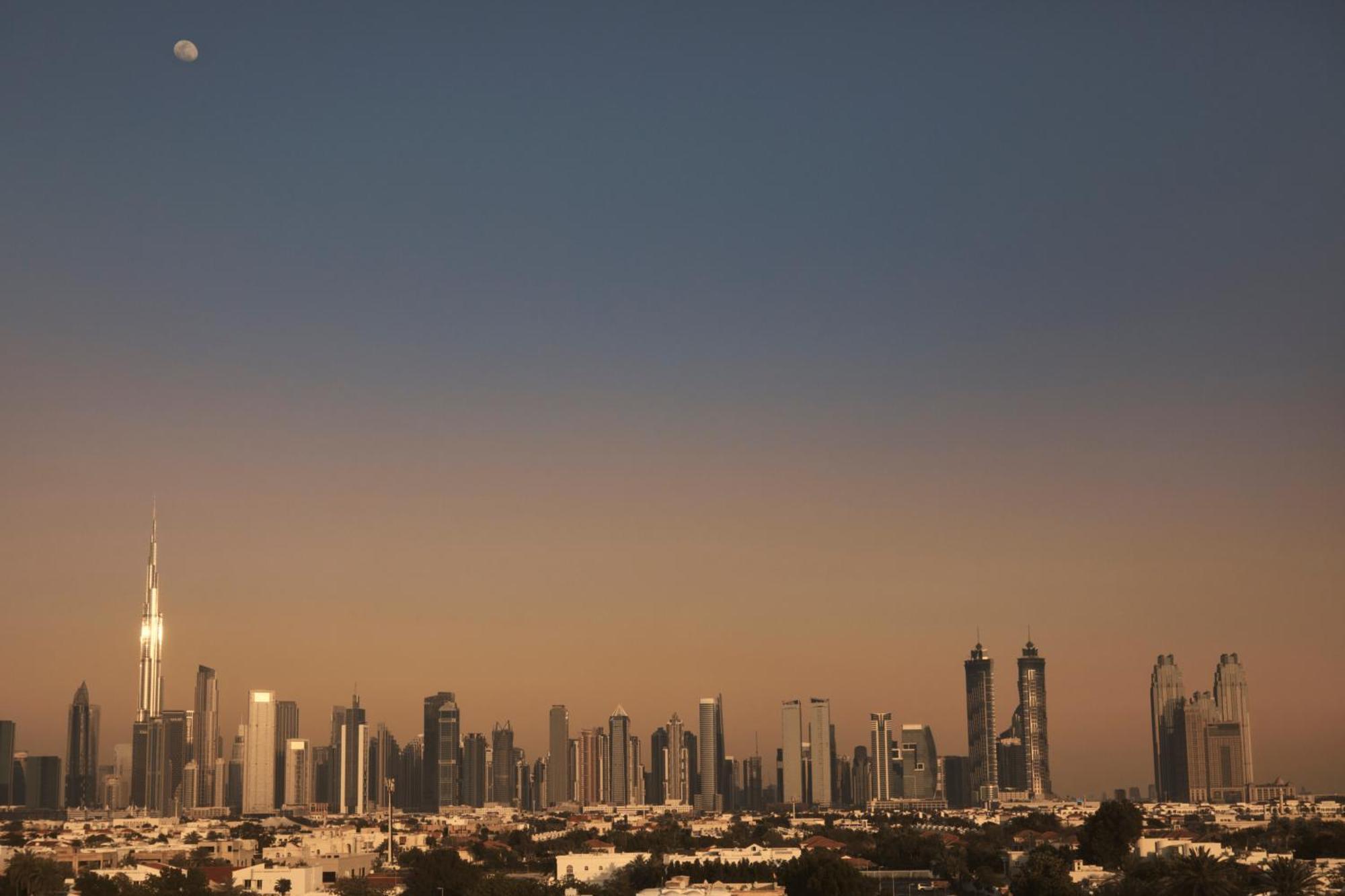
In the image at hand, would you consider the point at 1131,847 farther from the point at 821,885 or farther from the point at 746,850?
the point at 821,885

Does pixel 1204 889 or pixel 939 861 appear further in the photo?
pixel 939 861

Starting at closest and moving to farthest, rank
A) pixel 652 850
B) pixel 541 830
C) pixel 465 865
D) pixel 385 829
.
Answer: pixel 465 865, pixel 652 850, pixel 385 829, pixel 541 830

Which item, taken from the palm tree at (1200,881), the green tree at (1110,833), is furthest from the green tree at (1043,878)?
the palm tree at (1200,881)

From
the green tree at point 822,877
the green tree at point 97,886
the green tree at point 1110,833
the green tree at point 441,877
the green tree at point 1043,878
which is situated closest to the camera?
the green tree at point 97,886

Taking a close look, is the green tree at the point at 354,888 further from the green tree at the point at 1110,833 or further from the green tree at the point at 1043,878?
the green tree at the point at 1110,833

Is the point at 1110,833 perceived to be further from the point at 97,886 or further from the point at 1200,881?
the point at 97,886

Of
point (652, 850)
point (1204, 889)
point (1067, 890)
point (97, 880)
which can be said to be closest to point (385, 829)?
point (652, 850)

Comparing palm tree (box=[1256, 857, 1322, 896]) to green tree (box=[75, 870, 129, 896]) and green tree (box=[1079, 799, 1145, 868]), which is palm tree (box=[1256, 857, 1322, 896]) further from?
green tree (box=[75, 870, 129, 896])
